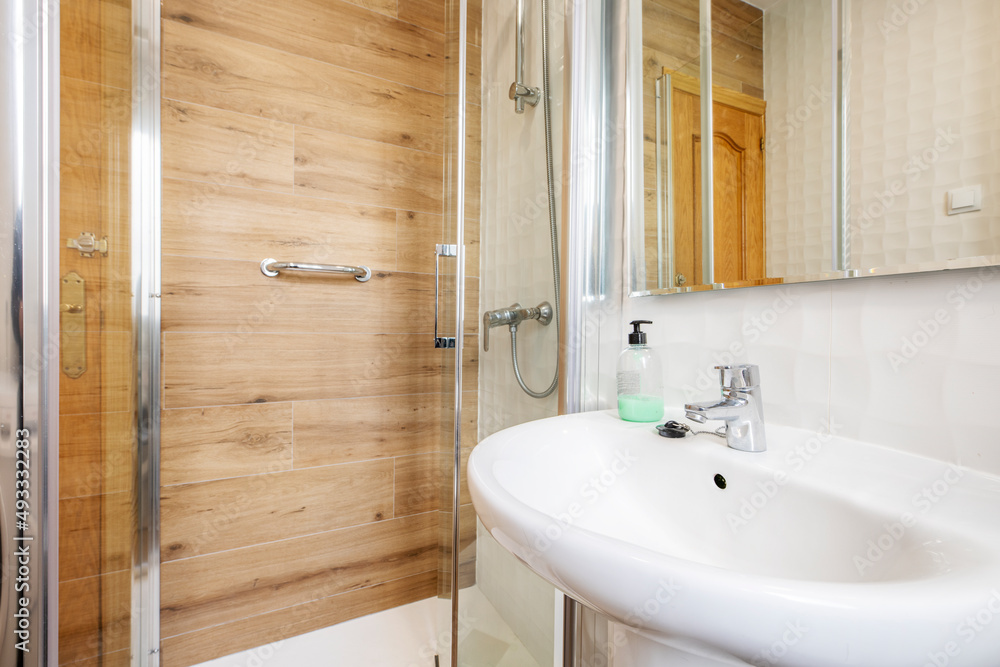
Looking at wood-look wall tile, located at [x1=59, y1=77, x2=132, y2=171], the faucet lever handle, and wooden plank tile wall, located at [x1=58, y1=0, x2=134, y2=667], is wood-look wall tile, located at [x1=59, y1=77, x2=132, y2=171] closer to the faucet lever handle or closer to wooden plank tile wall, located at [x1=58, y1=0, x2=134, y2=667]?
wooden plank tile wall, located at [x1=58, y1=0, x2=134, y2=667]

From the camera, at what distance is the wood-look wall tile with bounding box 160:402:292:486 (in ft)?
4.09

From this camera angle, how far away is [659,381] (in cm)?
77

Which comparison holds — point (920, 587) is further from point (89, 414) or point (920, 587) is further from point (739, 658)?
point (89, 414)

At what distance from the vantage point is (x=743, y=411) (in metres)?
0.58

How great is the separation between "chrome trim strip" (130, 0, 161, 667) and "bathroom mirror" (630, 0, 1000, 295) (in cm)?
113

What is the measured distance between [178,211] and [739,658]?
5.00 feet

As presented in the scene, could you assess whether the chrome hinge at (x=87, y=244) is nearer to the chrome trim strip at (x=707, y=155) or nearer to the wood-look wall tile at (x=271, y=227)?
the wood-look wall tile at (x=271, y=227)

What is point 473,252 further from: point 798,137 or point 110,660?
point 110,660

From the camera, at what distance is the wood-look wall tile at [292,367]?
1.26 meters

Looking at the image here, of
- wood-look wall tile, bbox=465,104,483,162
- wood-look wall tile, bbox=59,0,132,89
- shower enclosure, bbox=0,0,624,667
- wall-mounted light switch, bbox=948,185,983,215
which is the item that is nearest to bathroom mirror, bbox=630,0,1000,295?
wall-mounted light switch, bbox=948,185,983,215

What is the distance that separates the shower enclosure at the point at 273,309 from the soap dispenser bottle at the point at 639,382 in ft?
0.48

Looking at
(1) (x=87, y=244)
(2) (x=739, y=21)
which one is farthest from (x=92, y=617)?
(2) (x=739, y=21)

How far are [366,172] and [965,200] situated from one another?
1413 millimetres

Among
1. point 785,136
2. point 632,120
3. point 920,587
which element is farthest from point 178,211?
point 920,587
